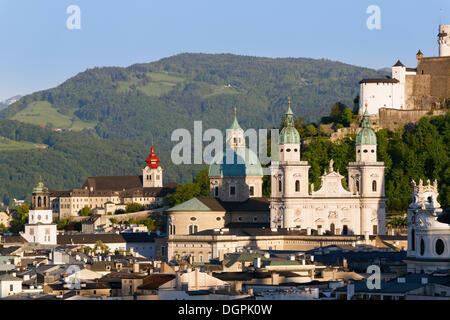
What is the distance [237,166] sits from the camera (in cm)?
12988

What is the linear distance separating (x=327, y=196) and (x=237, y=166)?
10994 mm

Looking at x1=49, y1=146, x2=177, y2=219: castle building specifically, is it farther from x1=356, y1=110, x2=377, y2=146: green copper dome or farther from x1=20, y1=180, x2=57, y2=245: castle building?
x1=356, y1=110, x2=377, y2=146: green copper dome

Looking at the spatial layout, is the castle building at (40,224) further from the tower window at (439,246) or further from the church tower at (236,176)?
the tower window at (439,246)

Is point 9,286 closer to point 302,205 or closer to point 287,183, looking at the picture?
point 287,183

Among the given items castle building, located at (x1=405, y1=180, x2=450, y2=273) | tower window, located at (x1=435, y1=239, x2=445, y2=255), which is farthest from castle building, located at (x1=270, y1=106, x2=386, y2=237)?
tower window, located at (x1=435, y1=239, x2=445, y2=255)

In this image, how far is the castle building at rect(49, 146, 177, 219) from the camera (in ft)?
590

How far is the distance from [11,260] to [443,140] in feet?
168

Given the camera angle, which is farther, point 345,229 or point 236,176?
point 236,176

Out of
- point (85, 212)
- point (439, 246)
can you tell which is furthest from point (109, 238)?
point (439, 246)

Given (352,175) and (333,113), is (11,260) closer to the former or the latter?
(352,175)

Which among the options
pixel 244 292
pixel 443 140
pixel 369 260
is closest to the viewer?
pixel 244 292
